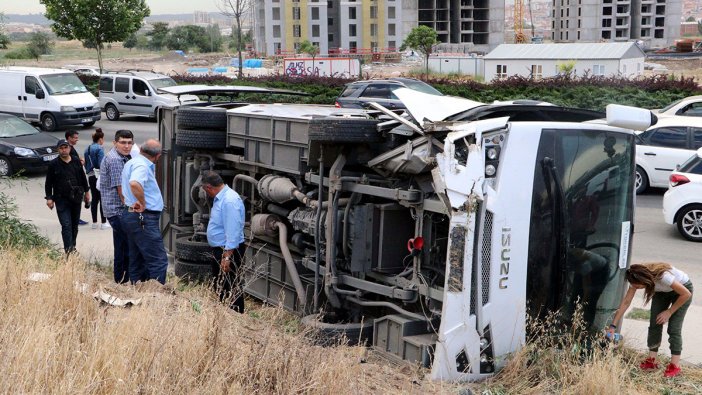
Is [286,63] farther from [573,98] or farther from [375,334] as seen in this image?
[375,334]

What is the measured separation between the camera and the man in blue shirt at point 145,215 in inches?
355

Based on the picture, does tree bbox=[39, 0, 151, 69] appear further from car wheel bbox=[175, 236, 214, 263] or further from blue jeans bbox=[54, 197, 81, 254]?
car wheel bbox=[175, 236, 214, 263]

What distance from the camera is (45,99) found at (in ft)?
96.4

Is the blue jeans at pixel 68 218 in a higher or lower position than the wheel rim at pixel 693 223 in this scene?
higher

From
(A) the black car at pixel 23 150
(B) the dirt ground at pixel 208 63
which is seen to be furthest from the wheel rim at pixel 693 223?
(B) the dirt ground at pixel 208 63

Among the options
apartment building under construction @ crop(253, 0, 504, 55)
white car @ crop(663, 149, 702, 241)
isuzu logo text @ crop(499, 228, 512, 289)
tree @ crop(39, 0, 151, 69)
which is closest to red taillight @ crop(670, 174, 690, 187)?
white car @ crop(663, 149, 702, 241)

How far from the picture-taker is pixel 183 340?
5.38 m

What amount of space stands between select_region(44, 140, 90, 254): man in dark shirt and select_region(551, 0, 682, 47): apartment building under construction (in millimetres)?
144629

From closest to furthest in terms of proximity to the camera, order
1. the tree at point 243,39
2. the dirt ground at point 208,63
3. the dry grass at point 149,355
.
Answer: the dry grass at point 149,355, the dirt ground at point 208,63, the tree at point 243,39

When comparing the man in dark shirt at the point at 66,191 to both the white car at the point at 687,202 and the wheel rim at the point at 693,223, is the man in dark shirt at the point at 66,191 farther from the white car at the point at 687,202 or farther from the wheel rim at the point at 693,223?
the wheel rim at the point at 693,223

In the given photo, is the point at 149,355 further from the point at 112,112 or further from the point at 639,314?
the point at 112,112

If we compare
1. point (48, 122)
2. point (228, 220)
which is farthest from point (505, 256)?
point (48, 122)

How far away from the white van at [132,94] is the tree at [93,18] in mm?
11789

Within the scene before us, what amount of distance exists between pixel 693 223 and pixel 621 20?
146 m
